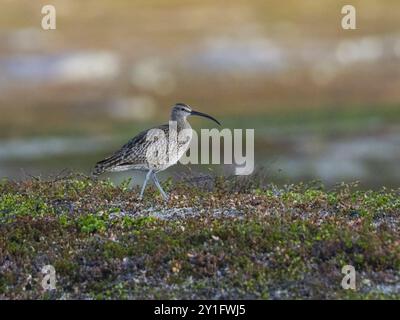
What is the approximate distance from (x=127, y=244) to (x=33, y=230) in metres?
1.86

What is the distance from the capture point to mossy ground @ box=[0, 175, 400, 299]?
17250 millimetres

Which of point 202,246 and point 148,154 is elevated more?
point 148,154

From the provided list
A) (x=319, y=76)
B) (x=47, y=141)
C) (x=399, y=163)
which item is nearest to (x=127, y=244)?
(x=399, y=163)

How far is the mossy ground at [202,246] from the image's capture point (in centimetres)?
1725

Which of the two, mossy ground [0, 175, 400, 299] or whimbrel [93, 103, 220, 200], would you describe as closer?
mossy ground [0, 175, 400, 299]

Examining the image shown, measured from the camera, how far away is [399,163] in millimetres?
61094

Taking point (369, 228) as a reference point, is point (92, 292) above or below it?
below

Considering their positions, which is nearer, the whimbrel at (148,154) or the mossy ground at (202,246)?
the mossy ground at (202,246)

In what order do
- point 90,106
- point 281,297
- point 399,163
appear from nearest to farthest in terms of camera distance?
point 281,297
point 399,163
point 90,106

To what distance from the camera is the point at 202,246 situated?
60.1ft

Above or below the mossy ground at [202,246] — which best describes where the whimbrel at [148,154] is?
above

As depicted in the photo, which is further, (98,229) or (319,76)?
(319,76)

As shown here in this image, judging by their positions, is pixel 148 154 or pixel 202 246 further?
pixel 148 154
